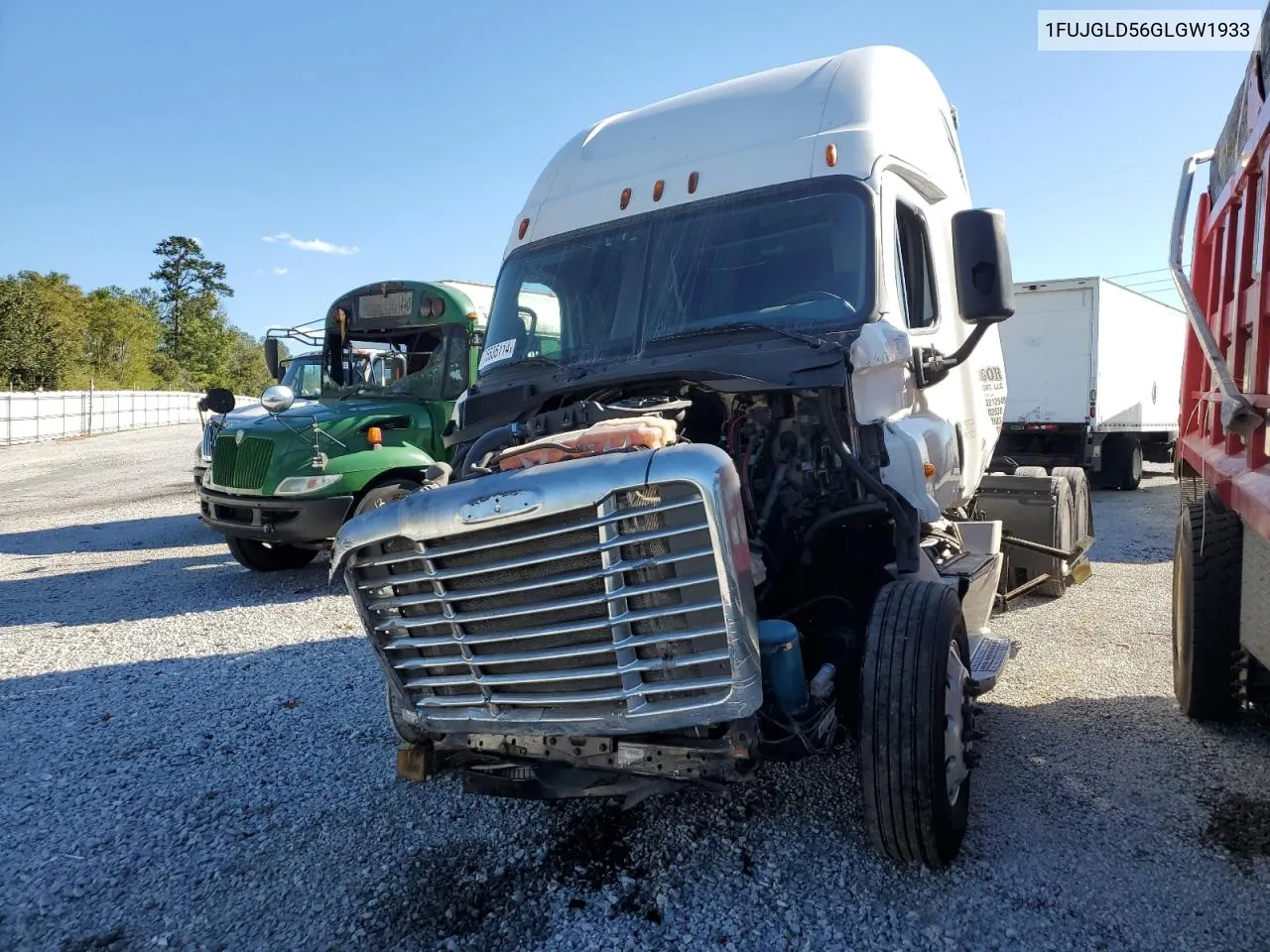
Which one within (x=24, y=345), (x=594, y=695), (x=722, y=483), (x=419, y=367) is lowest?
(x=594, y=695)

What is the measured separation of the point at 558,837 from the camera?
3.41 meters

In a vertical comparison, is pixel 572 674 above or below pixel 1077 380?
below

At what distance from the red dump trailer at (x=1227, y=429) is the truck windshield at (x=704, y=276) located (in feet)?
4.40

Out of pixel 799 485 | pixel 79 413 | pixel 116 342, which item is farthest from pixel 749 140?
pixel 116 342

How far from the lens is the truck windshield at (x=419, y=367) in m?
8.81

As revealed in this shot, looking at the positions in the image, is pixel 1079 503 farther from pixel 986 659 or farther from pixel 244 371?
pixel 244 371

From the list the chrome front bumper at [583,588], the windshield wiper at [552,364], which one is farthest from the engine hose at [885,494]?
the windshield wiper at [552,364]

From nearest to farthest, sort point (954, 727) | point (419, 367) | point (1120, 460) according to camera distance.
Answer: point (954, 727)
point (419, 367)
point (1120, 460)

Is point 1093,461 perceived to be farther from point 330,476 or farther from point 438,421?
point 330,476

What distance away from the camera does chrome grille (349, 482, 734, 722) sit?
8.20 feet

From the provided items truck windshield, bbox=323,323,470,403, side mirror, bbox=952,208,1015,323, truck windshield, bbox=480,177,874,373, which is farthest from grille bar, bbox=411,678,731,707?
truck windshield, bbox=323,323,470,403

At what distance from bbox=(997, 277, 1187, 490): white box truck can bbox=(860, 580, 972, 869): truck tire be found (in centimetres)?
1150

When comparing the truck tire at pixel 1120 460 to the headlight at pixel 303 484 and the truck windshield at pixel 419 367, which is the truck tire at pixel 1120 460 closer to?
the truck windshield at pixel 419 367

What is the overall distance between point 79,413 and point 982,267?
32.6 m
